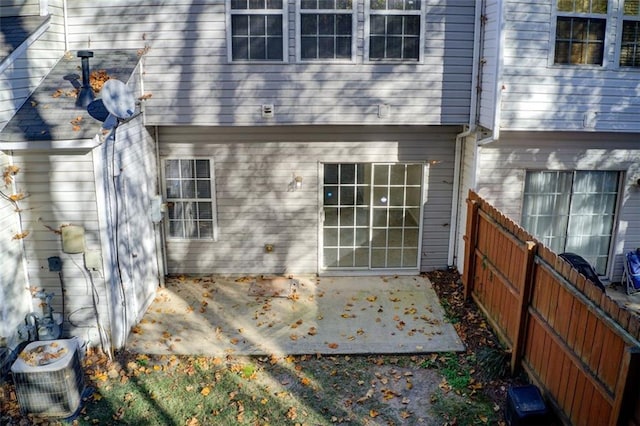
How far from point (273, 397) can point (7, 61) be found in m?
5.55


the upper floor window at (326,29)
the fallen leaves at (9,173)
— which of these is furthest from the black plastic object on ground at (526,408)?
the fallen leaves at (9,173)

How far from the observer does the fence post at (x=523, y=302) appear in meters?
6.61

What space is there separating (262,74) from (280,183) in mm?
2091

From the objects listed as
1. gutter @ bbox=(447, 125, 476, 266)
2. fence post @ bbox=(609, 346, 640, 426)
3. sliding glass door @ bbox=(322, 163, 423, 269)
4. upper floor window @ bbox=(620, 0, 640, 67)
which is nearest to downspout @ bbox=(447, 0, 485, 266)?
gutter @ bbox=(447, 125, 476, 266)

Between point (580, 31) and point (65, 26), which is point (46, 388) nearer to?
point (65, 26)

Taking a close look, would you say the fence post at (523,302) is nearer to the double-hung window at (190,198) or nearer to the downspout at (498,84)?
the downspout at (498,84)

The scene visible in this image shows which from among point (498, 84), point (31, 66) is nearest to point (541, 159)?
point (498, 84)

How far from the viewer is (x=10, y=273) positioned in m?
7.14

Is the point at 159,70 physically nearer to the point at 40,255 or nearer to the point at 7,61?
the point at 7,61

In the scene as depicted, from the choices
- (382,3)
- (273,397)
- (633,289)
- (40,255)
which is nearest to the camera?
(273,397)

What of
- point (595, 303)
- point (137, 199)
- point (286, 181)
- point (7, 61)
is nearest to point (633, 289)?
point (595, 303)

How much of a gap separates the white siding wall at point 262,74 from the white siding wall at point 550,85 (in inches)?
31.9

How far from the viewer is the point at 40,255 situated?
24.3 ft

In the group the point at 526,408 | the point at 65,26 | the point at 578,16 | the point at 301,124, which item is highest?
the point at 578,16
